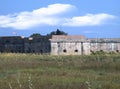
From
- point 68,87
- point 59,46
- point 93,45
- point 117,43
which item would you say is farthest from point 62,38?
point 68,87

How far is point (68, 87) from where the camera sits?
11375 millimetres

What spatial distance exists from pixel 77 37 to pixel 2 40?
13.1m

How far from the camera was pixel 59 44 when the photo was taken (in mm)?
60062

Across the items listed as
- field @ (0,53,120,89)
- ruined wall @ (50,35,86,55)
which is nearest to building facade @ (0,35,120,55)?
ruined wall @ (50,35,86,55)

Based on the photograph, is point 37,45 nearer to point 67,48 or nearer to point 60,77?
point 67,48

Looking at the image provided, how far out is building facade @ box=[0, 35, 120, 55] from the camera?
2361 inches

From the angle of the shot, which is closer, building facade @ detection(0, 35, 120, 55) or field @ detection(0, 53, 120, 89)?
field @ detection(0, 53, 120, 89)

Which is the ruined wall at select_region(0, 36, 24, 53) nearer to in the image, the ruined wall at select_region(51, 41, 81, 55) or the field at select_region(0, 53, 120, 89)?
the ruined wall at select_region(51, 41, 81, 55)

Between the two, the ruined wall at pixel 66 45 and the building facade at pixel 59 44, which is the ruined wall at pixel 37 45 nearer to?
the building facade at pixel 59 44

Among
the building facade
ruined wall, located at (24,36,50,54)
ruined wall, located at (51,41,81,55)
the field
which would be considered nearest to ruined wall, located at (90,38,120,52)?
the building facade

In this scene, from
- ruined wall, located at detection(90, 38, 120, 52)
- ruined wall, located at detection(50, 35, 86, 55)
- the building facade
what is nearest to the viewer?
ruined wall, located at detection(50, 35, 86, 55)

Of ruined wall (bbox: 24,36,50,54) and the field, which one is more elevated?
ruined wall (bbox: 24,36,50,54)

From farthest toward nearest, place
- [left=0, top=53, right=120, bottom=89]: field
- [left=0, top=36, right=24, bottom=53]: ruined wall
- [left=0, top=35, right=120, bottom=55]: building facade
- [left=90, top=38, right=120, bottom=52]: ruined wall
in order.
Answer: [left=0, top=36, right=24, bottom=53]: ruined wall < [left=90, top=38, right=120, bottom=52]: ruined wall < [left=0, top=35, right=120, bottom=55]: building facade < [left=0, top=53, right=120, bottom=89]: field

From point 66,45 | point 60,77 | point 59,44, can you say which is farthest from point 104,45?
point 60,77
